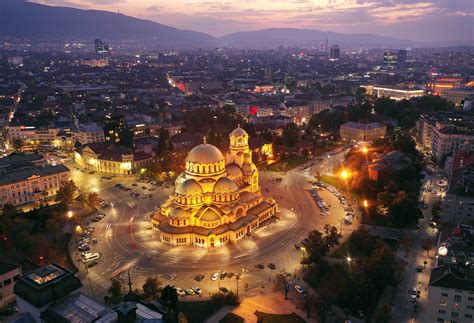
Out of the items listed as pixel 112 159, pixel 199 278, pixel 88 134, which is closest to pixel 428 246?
pixel 199 278

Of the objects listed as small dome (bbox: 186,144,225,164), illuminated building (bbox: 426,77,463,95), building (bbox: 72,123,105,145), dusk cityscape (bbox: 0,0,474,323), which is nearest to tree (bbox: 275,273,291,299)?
dusk cityscape (bbox: 0,0,474,323)

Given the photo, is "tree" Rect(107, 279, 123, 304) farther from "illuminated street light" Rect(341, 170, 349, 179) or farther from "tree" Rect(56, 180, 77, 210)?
"illuminated street light" Rect(341, 170, 349, 179)

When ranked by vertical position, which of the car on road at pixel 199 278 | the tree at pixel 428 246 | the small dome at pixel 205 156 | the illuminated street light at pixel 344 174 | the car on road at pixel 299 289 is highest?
the small dome at pixel 205 156

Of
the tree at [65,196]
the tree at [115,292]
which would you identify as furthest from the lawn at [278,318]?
the tree at [65,196]

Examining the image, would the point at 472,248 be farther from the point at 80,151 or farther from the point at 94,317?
the point at 80,151

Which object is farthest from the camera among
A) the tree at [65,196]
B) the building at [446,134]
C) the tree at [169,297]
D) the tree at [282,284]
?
the building at [446,134]

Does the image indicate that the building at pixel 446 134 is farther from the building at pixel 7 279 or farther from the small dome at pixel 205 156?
the building at pixel 7 279

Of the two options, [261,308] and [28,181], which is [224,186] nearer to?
[261,308]
